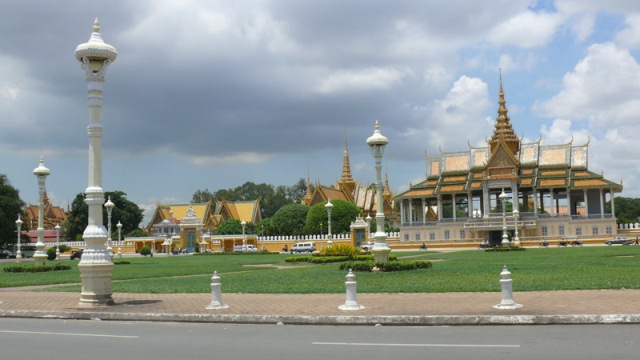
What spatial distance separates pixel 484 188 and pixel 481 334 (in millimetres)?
71952

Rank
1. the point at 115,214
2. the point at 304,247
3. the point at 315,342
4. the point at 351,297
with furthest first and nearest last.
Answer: the point at 115,214 → the point at 304,247 → the point at 351,297 → the point at 315,342

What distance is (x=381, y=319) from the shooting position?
464 inches

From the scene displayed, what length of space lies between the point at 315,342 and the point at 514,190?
72530mm

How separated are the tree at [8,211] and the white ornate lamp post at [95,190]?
6845 cm

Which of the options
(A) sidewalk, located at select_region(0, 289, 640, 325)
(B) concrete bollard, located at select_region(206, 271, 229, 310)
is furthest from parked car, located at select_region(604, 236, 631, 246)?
(B) concrete bollard, located at select_region(206, 271, 229, 310)

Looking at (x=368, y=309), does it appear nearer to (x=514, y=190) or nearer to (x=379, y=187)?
(x=379, y=187)

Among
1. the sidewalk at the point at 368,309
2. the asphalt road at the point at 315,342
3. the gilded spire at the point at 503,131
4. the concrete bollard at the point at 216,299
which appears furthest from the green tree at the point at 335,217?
the asphalt road at the point at 315,342

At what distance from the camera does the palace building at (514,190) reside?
75438mm

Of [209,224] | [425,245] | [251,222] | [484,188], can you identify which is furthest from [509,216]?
[209,224]

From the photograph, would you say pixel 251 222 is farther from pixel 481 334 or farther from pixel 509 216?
pixel 481 334

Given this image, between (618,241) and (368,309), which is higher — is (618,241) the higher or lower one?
the higher one

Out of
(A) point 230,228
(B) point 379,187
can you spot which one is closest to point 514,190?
(A) point 230,228

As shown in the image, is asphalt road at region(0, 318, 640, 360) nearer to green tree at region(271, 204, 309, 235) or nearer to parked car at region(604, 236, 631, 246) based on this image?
parked car at region(604, 236, 631, 246)

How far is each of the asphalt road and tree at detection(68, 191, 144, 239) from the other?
95614 millimetres
